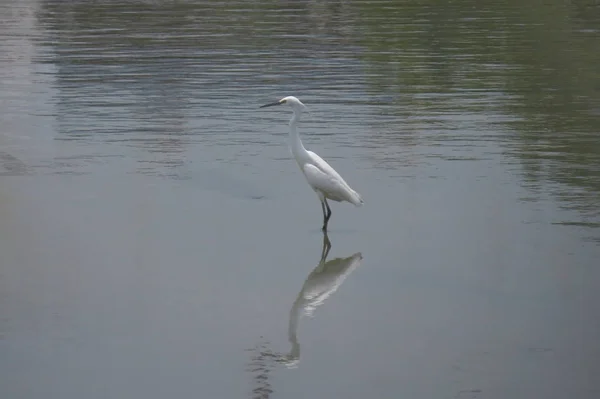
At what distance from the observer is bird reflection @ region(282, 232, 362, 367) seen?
10.1 meters

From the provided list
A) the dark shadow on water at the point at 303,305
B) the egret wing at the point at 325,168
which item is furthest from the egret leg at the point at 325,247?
the egret wing at the point at 325,168

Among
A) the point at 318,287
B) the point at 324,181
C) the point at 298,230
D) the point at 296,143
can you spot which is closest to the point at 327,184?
the point at 324,181

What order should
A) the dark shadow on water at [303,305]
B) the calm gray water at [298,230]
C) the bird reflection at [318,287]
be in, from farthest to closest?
the bird reflection at [318,287] → the calm gray water at [298,230] → the dark shadow on water at [303,305]

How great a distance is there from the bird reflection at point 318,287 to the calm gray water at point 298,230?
0.03 metres

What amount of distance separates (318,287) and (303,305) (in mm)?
620

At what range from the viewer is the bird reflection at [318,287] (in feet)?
33.1

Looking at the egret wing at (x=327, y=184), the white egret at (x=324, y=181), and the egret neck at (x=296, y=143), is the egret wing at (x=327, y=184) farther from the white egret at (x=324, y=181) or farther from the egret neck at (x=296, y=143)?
the egret neck at (x=296, y=143)

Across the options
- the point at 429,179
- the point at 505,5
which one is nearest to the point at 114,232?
the point at 429,179

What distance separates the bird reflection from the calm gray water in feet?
0.10

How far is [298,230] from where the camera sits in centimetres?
1366

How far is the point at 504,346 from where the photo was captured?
9.88m

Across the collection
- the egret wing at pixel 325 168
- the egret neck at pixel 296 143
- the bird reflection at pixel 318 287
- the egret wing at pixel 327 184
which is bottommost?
the bird reflection at pixel 318 287

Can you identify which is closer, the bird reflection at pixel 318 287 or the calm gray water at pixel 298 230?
the calm gray water at pixel 298 230

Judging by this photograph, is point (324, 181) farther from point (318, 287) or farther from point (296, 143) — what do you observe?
point (318, 287)
